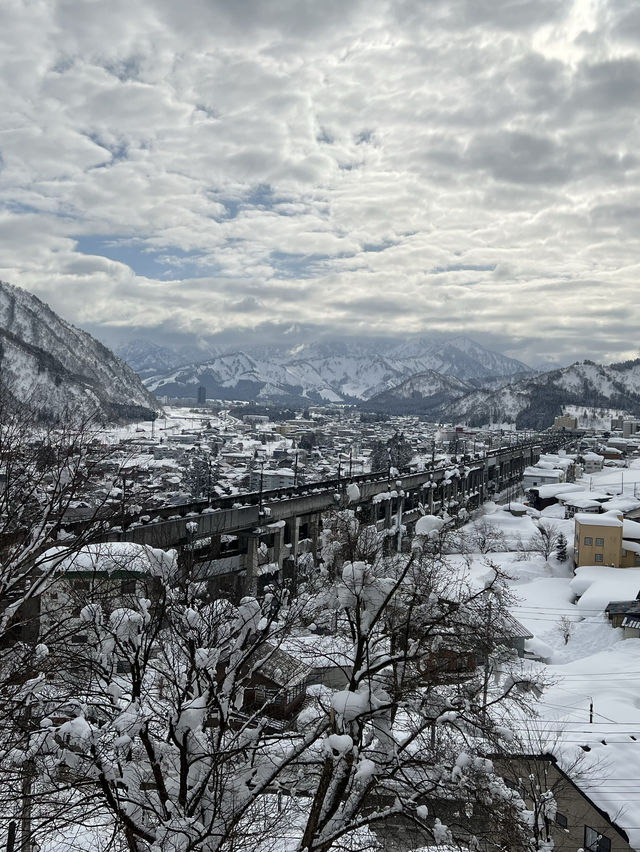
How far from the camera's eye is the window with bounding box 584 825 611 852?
321 inches

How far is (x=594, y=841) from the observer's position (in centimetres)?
826

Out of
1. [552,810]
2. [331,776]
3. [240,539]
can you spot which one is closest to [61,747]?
[331,776]

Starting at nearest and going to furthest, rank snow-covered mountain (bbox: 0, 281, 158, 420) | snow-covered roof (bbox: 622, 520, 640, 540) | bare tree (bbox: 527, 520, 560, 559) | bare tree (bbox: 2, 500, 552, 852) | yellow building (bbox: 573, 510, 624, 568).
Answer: bare tree (bbox: 2, 500, 552, 852), yellow building (bbox: 573, 510, 624, 568), snow-covered roof (bbox: 622, 520, 640, 540), bare tree (bbox: 527, 520, 560, 559), snow-covered mountain (bbox: 0, 281, 158, 420)

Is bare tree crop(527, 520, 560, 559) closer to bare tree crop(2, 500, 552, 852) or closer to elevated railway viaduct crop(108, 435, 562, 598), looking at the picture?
elevated railway viaduct crop(108, 435, 562, 598)

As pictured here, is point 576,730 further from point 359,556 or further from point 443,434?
point 443,434

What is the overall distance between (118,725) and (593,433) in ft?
399

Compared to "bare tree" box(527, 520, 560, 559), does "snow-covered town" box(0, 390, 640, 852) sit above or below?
above

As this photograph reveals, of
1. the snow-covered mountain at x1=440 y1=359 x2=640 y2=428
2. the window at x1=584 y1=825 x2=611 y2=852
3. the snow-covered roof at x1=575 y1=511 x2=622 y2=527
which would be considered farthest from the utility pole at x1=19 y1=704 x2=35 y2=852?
the snow-covered mountain at x1=440 y1=359 x2=640 y2=428

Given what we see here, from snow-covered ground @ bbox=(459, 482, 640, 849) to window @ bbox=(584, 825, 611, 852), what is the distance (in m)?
0.30

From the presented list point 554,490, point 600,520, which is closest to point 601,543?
point 600,520

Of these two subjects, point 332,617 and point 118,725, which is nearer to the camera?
point 118,725

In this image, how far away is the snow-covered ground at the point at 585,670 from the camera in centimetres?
873

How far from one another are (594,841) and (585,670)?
7.21 m

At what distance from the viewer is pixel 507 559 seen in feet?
96.5
